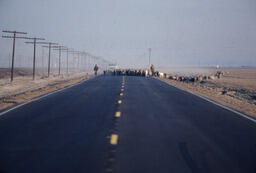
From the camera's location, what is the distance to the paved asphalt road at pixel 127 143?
585 cm

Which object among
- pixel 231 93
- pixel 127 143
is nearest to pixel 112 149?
pixel 127 143

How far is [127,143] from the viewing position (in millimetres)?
7574

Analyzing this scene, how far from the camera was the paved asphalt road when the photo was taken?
5852mm

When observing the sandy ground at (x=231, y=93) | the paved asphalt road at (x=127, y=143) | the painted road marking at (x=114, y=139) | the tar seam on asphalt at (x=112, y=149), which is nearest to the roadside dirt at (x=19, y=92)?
the paved asphalt road at (x=127, y=143)

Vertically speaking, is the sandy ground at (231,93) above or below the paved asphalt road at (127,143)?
above

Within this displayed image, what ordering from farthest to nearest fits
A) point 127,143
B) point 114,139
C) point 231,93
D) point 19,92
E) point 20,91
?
point 231,93, point 20,91, point 19,92, point 114,139, point 127,143

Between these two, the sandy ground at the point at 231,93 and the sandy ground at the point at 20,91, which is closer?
the sandy ground at the point at 231,93

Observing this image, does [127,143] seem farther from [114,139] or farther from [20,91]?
[20,91]

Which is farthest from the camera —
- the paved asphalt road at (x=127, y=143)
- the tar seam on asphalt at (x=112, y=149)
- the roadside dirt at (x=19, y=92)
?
the roadside dirt at (x=19, y=92)

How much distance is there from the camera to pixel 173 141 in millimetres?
7883

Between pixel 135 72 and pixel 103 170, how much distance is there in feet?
194

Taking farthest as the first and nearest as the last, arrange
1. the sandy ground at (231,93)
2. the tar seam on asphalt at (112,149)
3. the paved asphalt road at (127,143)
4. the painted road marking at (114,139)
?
the sandy ground at (231,93)
the painted road marking at (114,139)
the paved asphalt road at (127,143)
the tar seam on asphalt at (112,149)

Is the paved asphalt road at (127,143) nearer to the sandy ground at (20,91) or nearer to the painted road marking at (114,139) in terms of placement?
the painted road marking at (114,139)

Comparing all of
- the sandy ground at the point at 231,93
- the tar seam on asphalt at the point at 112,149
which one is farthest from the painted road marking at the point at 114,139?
the sandy ground at the point at 231,93
